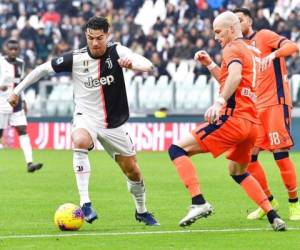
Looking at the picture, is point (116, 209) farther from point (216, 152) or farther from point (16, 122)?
point (16, 122)

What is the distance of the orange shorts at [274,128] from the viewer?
13.4 meters

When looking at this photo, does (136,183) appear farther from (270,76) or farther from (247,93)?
(270,76)

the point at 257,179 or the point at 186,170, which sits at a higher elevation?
the point at 186,170

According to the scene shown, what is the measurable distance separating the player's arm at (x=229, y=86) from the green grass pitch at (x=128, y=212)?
4.36ft

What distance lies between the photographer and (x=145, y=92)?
104ft

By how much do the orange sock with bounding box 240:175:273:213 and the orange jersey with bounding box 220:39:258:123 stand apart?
678mm

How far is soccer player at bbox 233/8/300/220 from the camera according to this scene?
1327 centimetres

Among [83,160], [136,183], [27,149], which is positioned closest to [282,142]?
[136,183]

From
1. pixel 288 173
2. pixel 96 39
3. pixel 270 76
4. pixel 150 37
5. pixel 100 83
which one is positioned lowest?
pixel 150 37

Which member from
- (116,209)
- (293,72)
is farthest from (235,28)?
(293,72)

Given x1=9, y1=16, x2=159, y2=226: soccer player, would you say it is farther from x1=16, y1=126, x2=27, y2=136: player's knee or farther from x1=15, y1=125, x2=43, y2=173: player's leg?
x1=16, y1=126, x2=27, y2=136: player's knee

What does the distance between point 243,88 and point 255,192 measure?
114 cm

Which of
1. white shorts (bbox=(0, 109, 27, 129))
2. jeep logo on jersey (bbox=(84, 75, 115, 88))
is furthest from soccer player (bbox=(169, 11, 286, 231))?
white shorts (bbox=(0, 109, 27, 129))

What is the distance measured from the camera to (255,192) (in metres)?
11.5
